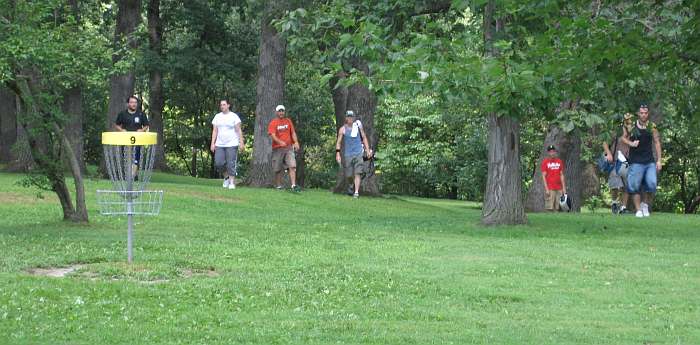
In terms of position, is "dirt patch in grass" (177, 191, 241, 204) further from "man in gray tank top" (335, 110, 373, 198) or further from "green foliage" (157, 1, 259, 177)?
"green foliage" (157, 1, 259, 177)

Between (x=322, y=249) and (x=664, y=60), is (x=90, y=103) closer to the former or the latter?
(x=322, y=249)

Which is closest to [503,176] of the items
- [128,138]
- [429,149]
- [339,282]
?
[339,282]

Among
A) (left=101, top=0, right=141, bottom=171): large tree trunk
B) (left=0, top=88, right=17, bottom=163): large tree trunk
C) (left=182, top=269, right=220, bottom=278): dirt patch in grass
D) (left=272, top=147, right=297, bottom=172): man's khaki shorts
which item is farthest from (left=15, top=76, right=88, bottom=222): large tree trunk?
(left=0, top=88, right=17, bottom=163): large tree trunk

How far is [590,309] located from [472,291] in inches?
48.1

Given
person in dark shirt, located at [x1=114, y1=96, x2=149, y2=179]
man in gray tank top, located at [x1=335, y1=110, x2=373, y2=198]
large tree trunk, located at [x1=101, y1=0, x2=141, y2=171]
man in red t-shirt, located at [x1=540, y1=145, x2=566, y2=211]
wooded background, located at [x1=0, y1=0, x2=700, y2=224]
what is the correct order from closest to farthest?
wooded background, located at [x1=0, y1=0, x2=700, y2=224] < person in dark shirt, located at [x1=114, y1=96, x2=149, y2=179] < man in red t-shirt, located at [x1=540, y1=145, x2=566, y2=211] < man in gray tank top, located at [x1=335, y1=110, x2=373, y2=198] < large tree trunk, located at [x1=101, y1=0, x2=141, y2=171]

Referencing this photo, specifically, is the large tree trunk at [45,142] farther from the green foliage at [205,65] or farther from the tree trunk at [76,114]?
the green foliage at [205,65]

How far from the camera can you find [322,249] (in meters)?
14.5

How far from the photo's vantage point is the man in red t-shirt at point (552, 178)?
2453 centimetres

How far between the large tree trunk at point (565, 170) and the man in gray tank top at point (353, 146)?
12.2ft

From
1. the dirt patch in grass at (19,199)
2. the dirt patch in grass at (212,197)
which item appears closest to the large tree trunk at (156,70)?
the dirt patch in grass at (212,197)

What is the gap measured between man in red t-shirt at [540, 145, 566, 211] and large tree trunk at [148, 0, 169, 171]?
46.2 ft

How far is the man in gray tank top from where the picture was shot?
2484 cm

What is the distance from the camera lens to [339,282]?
11.6 meters

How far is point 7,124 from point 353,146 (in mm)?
10652
